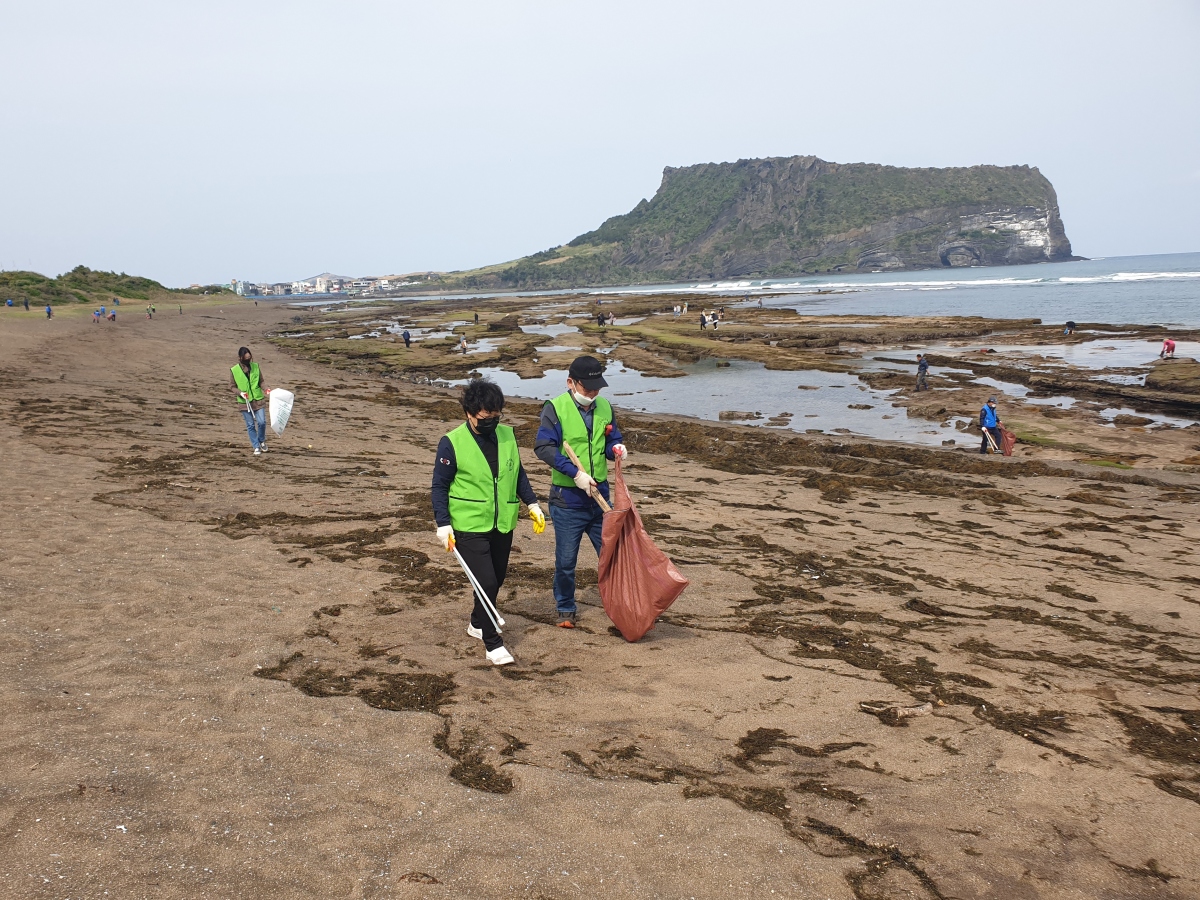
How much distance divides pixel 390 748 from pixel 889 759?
282 cm

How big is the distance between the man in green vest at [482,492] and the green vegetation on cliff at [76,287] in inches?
2226

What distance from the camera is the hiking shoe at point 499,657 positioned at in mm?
5199

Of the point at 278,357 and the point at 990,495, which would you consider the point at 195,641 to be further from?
the point at 278,357

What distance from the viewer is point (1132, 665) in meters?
5.57

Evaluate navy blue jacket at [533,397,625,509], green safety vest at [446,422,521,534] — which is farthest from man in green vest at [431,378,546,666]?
navy blue jacket at [533,397,625,509]

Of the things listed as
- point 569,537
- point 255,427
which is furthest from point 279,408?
point 569,537

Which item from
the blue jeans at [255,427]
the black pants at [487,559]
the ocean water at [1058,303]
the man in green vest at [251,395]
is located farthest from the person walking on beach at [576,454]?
the ocean water at [1058,303]

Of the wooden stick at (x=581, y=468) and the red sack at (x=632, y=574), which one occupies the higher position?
the wooden stick at (x=581, y=468)

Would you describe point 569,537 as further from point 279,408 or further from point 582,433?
point 279,408

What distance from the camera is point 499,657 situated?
17.1ft

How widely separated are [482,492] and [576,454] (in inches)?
40.3

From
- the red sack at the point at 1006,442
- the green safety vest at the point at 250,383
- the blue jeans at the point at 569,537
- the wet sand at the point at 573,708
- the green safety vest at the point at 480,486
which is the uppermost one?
the green safety vest at the point at 250,383

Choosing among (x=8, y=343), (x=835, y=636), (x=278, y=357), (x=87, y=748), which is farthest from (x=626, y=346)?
(x=87, y=748)

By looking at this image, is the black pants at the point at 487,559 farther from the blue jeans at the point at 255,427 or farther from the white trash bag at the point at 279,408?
the white trash bag at the point at 279,408
